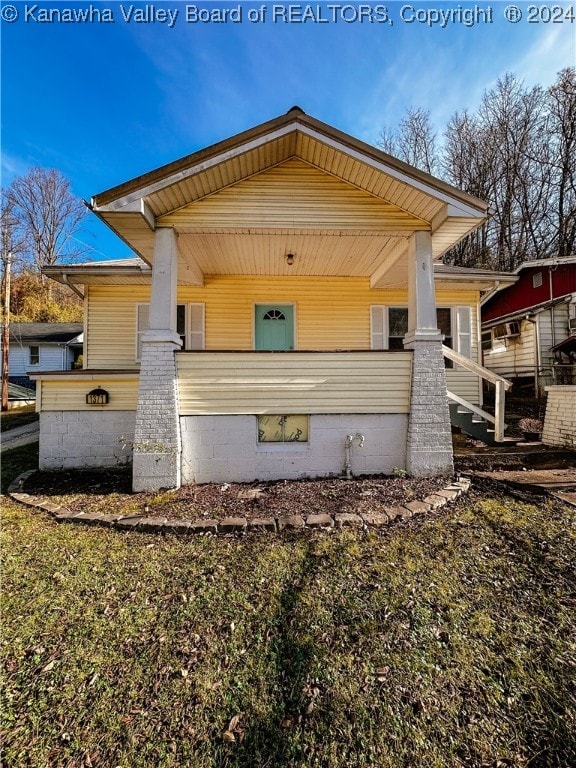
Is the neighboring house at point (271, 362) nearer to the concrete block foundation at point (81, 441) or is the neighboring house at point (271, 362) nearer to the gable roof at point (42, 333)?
the concrete block foundation at point (81, 441)

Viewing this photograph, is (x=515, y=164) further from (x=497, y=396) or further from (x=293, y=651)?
(x=293, y=651)

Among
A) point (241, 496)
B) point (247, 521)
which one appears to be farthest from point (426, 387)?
point (247, 521)

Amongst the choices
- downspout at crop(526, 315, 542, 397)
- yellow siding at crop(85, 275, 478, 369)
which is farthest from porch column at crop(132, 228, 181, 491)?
downspout at crop(526, 315, 542, 397)

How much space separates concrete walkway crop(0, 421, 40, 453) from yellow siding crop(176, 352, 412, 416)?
601 centimetres

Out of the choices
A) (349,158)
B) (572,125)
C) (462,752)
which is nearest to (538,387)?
(349,158)

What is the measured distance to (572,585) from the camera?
264 cm

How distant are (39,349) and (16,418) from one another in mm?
10653

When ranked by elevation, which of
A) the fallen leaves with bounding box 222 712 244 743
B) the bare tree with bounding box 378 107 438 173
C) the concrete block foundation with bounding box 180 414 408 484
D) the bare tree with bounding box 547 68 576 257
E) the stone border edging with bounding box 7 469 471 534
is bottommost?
the fallen leaves with bounding box 222 712 244 743

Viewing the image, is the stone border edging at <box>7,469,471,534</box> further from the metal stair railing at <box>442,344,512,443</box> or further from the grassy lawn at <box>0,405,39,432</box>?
the grassy lawn at <box>0,405,39,432</box>

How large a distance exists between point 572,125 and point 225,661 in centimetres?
2649

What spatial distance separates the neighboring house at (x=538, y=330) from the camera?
12.0m

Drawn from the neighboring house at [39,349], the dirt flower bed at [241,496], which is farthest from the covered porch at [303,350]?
the neighboring house at [39,349]

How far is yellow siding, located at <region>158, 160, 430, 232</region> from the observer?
4.93m

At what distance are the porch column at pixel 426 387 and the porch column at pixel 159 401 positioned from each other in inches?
135
